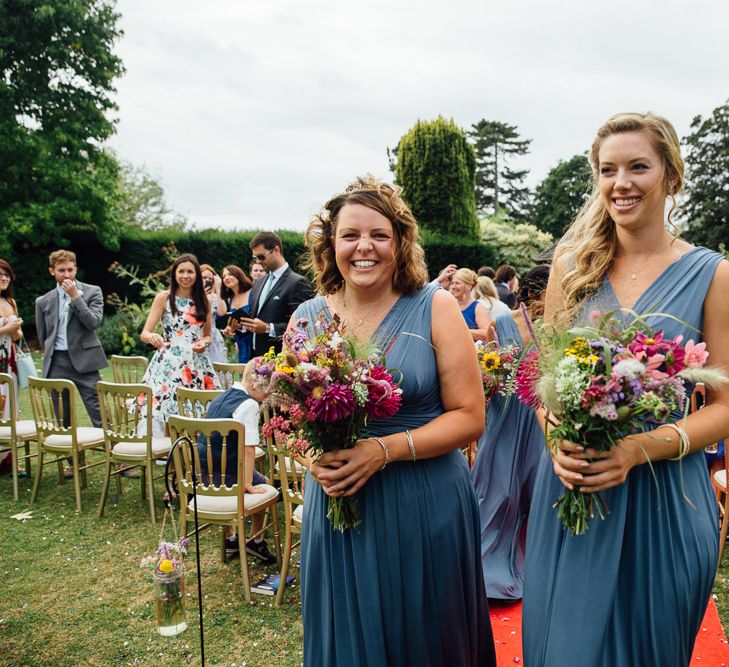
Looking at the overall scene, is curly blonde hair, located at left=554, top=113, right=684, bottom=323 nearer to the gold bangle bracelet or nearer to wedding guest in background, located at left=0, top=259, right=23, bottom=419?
the gold bangle bracelet

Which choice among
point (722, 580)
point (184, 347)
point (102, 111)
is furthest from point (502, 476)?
point (102, 111)

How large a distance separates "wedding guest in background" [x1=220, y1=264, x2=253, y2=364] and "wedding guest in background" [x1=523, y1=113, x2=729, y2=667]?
18.7 feet

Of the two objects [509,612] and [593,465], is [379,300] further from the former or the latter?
[509,612]

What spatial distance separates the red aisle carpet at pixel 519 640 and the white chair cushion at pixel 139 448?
3.50 metres

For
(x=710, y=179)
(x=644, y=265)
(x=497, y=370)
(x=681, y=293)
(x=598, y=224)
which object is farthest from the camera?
(x=710, y=179)

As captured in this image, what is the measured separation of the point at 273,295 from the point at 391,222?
4.91m

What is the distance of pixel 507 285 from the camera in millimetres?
12266

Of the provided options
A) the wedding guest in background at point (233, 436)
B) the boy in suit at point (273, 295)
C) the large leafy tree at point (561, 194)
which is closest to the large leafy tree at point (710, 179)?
the large leafy tree at point (561, 194)

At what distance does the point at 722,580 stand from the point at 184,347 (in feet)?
18.9

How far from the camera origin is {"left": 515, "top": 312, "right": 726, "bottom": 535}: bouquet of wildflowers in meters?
1.60

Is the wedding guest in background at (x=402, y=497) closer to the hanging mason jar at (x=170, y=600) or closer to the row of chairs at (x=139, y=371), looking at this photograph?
the hanging mason jar at (x=170, y=600)

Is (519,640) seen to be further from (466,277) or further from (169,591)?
(466,277)

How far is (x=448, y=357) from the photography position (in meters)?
2.28

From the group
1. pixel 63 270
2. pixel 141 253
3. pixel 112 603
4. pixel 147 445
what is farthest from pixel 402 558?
pixel 141 253
